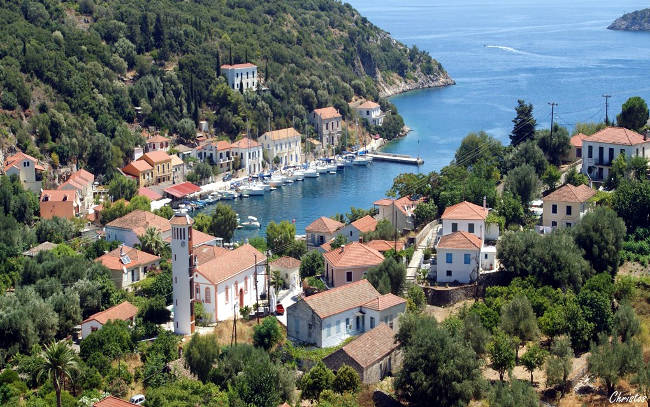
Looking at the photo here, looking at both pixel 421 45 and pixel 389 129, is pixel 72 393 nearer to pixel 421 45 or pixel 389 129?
pixel 389 129

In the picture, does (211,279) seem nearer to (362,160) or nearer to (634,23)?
(362,160)

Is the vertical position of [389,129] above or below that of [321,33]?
below

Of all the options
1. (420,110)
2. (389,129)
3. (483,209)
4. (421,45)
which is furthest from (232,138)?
(421,45)

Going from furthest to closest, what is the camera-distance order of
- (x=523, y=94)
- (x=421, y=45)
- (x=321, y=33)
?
1. (x=421, y=45)
2. (x=321, y=33)
3. (x=523, y=94)

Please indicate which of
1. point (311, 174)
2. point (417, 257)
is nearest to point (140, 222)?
point (417, 257)

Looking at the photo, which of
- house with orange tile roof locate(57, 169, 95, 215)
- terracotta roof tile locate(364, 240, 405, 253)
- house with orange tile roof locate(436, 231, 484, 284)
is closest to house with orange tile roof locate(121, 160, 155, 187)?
house with orange tile roof locate(57, 169, 95, 215)

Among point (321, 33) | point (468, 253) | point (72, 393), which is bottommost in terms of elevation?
point (72, 393)

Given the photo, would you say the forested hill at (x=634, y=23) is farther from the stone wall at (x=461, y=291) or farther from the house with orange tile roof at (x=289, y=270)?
the house with orange tile roof at (x=289, y=270)
